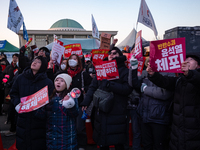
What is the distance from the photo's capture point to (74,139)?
2.34 meters

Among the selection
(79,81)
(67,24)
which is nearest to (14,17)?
(79,81)

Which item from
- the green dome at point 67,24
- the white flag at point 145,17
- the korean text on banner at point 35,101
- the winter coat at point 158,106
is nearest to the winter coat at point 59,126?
the korean text on banner at point 35,101

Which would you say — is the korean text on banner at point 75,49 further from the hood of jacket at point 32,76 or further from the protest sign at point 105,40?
the hood of jacket at point 32,76

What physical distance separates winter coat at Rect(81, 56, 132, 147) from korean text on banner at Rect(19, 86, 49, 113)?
2.84ft

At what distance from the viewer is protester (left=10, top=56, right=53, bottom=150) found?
235 centimetres

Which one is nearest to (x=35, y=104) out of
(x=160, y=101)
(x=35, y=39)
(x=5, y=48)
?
(x=160, y=101)

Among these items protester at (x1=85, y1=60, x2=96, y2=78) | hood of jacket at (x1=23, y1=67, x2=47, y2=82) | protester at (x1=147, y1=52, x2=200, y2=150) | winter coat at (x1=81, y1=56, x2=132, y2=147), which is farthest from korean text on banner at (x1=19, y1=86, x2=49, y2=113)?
protester at (x1=85, y1=60, x2=96, y2=78)

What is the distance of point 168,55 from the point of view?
74.5 inches

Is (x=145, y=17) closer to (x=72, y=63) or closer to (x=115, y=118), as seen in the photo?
(x=72, y=63)

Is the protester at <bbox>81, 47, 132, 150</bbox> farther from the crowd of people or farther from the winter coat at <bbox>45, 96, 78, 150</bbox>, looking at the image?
the winter coat at <bbox>45, 96, 78, 150</bbox>

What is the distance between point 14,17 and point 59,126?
17.6 feet

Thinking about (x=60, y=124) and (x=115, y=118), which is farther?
(x=115, y=118)

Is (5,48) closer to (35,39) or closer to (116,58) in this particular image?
(116,58)

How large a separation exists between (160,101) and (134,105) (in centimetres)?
69
